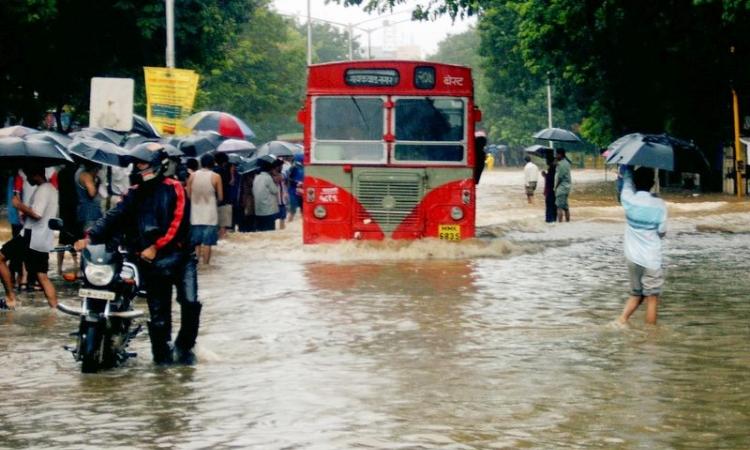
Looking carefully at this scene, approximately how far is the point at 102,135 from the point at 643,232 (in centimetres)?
1059

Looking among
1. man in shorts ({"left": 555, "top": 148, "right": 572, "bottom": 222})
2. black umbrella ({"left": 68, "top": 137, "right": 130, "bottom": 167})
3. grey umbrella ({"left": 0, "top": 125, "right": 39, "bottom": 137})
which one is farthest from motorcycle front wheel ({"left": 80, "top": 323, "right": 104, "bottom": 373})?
man in shorts ({"left": 555, "top": 148, "right": 572, "bottom": 222})

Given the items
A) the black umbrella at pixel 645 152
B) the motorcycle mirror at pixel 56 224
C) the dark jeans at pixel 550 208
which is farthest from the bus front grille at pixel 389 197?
the motorcycle mirror at pixel 56 224

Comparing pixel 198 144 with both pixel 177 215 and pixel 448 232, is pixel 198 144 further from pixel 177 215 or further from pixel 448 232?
pixel 177 215

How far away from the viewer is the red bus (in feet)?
70.7

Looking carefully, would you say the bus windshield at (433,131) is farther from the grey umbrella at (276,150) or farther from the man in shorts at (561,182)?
the grey umbrella at (276,150)

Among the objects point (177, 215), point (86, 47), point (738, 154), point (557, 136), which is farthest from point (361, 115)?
point (738, 154)

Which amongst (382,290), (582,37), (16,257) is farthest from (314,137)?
(582,37)

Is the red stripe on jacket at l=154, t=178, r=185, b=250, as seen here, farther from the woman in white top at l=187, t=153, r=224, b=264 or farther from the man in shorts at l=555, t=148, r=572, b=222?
the man in shorts at l=555, t=148, r=572, b=222

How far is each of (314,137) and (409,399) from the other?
12560 mm

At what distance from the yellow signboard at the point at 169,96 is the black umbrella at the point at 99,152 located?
30.0 feet

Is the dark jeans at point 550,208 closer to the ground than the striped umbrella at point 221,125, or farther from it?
closer to the ground

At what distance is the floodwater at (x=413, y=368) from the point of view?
8.29 m

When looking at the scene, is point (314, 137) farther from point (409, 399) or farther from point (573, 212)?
point (573, 212)

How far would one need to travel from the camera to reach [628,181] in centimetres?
1307
